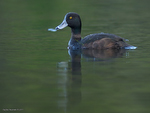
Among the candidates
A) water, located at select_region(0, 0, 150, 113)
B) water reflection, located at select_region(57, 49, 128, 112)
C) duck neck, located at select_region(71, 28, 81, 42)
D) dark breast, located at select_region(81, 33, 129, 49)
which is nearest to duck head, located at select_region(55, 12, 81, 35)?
duck neck, located at select_region(71, 28, 81, 42)

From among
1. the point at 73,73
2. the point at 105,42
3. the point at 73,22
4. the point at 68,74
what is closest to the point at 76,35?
the point at 73,22

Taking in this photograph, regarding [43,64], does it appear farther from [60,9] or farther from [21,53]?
[60,9]

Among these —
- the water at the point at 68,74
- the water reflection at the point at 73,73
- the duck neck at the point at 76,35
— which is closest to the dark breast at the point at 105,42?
the water reflection at the point at 73,73

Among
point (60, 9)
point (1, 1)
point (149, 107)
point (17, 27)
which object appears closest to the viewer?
point (149, 107)

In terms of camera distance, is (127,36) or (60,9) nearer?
(127,36)

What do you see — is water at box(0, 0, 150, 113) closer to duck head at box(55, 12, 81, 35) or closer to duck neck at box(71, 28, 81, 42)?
duck neck at box(71, 28, 81, 42)

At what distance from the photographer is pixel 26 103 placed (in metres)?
6.94

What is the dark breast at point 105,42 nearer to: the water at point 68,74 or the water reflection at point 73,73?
the water reflection at point 73,73

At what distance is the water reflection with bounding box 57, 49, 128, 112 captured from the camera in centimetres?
712

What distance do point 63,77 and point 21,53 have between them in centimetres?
335

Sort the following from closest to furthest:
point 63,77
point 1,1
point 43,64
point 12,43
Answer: point 63,77
point 43,64
point 12,43
point 1,1

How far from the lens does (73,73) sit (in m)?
9.08

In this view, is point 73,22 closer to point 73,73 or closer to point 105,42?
point 105,42

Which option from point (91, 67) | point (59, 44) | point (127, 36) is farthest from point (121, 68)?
point (127, 36)
